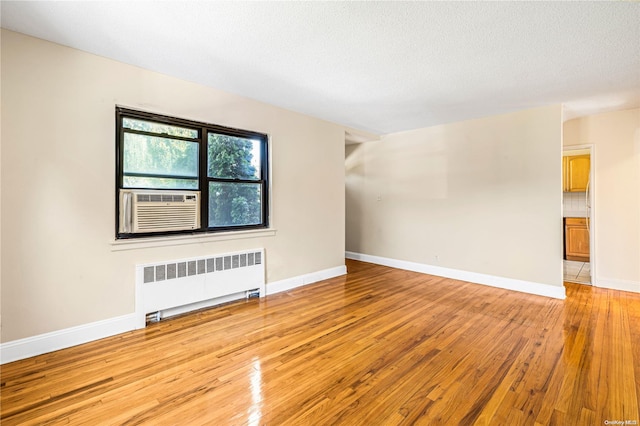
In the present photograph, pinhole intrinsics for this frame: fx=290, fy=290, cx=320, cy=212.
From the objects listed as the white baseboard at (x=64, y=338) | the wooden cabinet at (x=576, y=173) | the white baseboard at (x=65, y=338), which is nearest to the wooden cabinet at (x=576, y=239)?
the wooden cabinet at (x=576, y=173)

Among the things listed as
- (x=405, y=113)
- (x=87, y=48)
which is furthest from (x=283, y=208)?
(x=87, y=48)

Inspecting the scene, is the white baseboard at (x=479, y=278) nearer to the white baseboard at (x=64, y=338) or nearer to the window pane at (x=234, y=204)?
the window pane at (x=234, y=204)

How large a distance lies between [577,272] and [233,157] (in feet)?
20.9

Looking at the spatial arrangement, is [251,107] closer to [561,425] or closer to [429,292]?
[429,292]

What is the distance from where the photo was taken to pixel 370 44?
2455 millimetres

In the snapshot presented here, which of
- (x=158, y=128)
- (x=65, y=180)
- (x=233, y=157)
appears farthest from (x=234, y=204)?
(x=65, y=180)

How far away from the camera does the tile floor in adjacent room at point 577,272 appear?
486 cm

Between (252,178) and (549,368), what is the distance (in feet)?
12.0

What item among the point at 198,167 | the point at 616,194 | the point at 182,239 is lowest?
the point at 182,239

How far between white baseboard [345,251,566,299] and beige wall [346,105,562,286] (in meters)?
0.07

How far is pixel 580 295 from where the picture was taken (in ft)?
13.3

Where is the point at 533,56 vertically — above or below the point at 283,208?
above

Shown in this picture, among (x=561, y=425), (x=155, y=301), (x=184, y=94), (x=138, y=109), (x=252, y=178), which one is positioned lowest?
(x=561, y=425)

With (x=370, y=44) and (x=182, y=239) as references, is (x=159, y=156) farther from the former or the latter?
(x=370, y=44)
